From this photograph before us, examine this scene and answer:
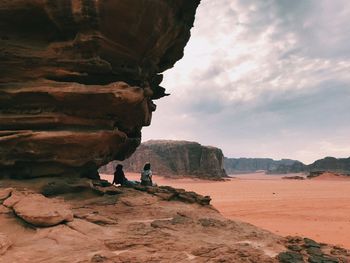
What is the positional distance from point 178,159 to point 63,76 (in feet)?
252

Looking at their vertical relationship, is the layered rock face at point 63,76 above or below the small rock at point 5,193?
above

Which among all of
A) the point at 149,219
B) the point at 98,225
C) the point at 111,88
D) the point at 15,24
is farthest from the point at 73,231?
the point at 15,24

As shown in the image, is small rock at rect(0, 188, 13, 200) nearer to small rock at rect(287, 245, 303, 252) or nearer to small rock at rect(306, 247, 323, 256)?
small rock at rect(287, 245, 303, 252)

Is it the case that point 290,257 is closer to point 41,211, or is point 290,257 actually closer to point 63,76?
point 41,211

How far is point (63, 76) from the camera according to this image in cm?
1342

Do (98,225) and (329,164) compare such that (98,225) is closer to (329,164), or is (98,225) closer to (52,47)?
(52,47)

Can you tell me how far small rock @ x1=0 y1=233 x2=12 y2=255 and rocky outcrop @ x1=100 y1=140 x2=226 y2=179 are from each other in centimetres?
7832

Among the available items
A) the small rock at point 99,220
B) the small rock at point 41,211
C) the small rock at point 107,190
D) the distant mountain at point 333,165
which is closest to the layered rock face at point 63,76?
the small rock at point 107,190

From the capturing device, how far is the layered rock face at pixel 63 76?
12.8m

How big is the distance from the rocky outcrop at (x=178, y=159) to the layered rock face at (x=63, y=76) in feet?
242

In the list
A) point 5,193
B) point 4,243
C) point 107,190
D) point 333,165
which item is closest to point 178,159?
point 333,165

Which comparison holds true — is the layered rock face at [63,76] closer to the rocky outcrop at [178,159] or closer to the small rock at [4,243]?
the small rock at [4,243]

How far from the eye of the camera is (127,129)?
1645cm

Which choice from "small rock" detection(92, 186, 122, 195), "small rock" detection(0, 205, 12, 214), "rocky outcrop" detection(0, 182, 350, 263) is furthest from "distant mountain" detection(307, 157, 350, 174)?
"small rock" detection(0, 205, 12, 214)
